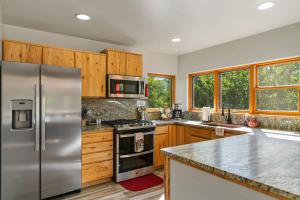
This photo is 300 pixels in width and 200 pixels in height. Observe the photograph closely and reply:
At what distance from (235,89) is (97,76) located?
8.51ft

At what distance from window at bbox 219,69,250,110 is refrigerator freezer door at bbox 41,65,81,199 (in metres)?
2.78

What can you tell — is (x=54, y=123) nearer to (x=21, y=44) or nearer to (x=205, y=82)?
(x=21, y=44)

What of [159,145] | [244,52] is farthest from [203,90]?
[159,145]

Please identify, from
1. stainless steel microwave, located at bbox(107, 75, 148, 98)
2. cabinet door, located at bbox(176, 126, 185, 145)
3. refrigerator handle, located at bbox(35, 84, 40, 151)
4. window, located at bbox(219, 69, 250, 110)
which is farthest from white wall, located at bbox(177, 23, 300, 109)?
refrigerator handle, located at bbox(35, 84, 40, 151)

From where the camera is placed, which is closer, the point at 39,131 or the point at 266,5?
the point at 266,5

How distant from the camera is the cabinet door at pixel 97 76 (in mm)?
3100

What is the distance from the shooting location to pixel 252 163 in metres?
1.14

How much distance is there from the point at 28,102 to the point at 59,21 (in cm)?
121

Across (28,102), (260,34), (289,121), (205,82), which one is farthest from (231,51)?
(28,102)

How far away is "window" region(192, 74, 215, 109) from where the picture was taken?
4059mm

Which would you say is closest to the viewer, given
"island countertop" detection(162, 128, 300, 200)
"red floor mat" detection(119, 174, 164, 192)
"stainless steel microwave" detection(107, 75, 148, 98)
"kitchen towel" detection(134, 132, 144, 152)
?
"island countertop" detection(162, 128, 300, 200)

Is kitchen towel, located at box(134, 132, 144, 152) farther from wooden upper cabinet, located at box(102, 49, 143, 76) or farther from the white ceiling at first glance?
the white ceiling

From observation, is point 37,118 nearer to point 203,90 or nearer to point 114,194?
point 114,194

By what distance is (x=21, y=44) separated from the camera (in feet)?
8.30
